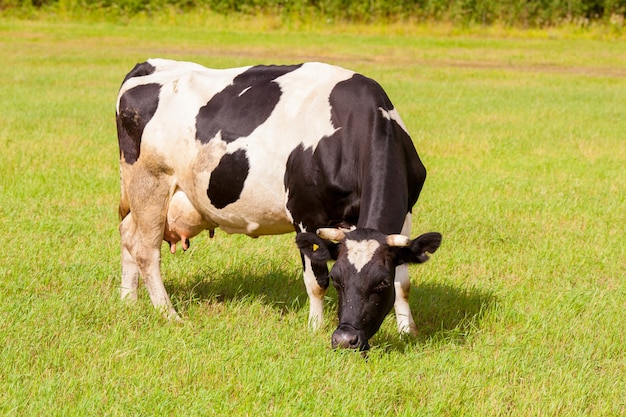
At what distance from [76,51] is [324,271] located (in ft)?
85.4

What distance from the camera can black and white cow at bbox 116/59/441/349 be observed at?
221 inches

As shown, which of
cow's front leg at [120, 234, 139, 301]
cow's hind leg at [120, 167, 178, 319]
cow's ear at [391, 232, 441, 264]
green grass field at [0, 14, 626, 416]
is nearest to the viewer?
green grass field at [0, 14, 626, 416]

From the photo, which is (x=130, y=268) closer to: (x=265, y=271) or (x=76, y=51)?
(x=265, y=271)

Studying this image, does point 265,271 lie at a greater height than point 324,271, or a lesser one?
lesser

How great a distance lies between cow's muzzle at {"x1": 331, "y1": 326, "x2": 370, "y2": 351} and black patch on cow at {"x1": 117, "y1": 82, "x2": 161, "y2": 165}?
9.07ft

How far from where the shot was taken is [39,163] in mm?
12320

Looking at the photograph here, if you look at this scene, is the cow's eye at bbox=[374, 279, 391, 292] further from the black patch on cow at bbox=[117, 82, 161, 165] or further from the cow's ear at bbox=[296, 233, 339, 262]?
the black patch on cow at bbox=[117, 82, 161, 165]

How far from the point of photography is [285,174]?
6.53m

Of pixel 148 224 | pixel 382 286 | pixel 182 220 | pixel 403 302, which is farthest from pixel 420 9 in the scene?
pixel 382 286

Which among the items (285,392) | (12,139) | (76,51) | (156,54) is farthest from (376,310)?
(76,51)

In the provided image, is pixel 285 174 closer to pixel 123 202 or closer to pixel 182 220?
pixel 182 220

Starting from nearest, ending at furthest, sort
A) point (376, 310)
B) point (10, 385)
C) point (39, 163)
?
point (10, 385)
point (376, 310)
point (39, 163)

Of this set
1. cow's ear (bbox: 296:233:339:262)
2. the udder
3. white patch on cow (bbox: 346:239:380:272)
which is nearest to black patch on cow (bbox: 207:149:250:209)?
the udder

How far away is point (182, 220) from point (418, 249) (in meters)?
2.52
